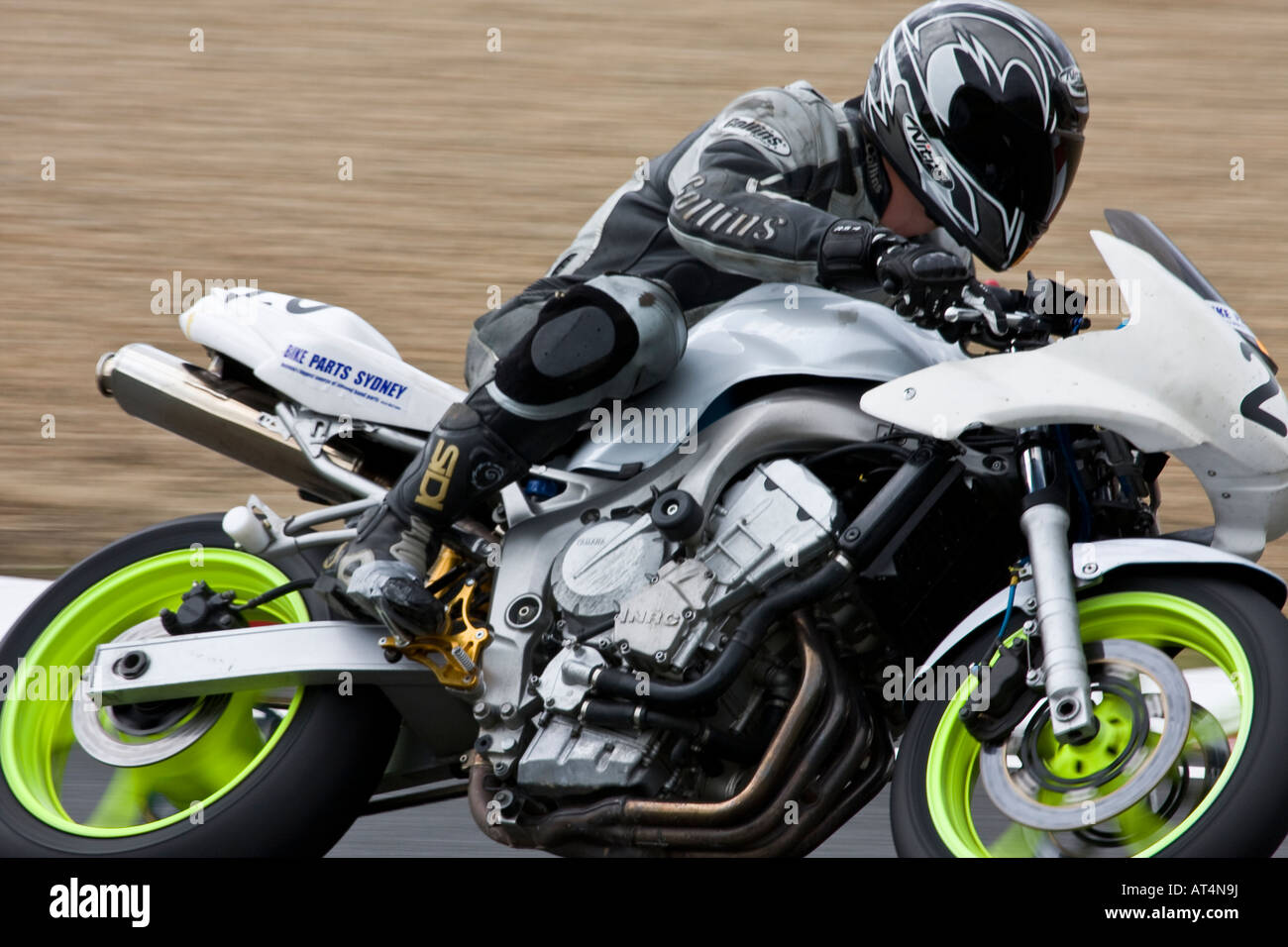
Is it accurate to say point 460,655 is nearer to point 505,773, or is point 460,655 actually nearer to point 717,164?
point 505,773

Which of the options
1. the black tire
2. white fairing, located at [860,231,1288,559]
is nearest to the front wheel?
white fairing, located at [860,231,1288,559]

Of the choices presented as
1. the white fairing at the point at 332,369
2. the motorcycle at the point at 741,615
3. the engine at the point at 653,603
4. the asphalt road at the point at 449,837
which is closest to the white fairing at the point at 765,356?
the motorcycle at the point at 741,615

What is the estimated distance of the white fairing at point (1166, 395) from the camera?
2.95 m

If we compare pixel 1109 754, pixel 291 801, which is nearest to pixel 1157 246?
pixel 1109 754

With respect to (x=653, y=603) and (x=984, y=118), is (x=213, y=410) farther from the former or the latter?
(x=984, y=118)

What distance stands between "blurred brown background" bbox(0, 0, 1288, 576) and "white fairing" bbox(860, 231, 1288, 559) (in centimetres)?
381

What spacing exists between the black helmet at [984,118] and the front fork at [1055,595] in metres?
0.43

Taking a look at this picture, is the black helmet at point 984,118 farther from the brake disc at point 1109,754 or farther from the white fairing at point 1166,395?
the brake disc at point 1109,754

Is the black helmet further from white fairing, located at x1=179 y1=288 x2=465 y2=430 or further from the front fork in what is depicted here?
white fairing, located at x1=179 y1=288 x2=465 y2=430

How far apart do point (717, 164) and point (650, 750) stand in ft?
3.46

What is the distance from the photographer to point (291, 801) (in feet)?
11.4

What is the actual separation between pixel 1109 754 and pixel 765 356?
0.99m

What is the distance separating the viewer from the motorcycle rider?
3.17 m

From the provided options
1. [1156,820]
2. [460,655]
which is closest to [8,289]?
[460,655]
